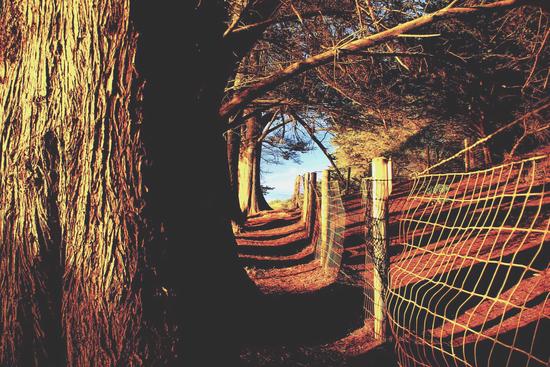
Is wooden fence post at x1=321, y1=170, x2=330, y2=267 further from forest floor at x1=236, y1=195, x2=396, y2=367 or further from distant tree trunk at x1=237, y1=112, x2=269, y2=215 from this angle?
distant tree trunk at x1=237, y1=112, x2=269, y2=215

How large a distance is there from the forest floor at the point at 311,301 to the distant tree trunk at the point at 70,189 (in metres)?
1.92

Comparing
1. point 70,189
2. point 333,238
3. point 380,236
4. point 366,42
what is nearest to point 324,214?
point 333,238

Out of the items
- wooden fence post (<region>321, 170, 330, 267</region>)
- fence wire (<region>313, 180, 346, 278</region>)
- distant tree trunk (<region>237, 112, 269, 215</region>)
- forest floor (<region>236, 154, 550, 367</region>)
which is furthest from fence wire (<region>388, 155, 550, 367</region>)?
distant tree trunk (<region>237, 112, 269, 215</region>)

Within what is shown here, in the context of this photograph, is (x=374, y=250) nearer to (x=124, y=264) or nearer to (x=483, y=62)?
(x=124, y=264)

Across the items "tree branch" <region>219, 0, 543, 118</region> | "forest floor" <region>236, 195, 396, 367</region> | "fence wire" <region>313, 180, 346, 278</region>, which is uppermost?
"tree branch" <region>219, 0, 543, 118</region>

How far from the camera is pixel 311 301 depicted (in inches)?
222

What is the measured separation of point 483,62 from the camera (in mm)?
6902

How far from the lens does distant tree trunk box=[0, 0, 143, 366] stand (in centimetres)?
225

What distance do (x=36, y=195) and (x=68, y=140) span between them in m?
0.38

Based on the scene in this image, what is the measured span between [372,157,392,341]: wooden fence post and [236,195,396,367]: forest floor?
1.06 feet

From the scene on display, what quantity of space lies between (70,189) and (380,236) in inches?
114

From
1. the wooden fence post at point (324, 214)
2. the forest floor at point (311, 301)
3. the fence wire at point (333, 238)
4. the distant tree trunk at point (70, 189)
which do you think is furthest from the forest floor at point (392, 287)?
the distant tree trunk at point (70, 189)

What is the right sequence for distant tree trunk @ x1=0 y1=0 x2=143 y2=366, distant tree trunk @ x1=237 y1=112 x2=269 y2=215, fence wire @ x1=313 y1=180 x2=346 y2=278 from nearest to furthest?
distant tree trunk @ x1=0 y1=0 x2=143 y2=366 → fence wire @ x1=313 y1=180 x2=346 y2=278 → distant tree trunk @ x1=237 y1=112 x2=269 y2=215

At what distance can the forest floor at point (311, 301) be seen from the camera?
409 centimetres
